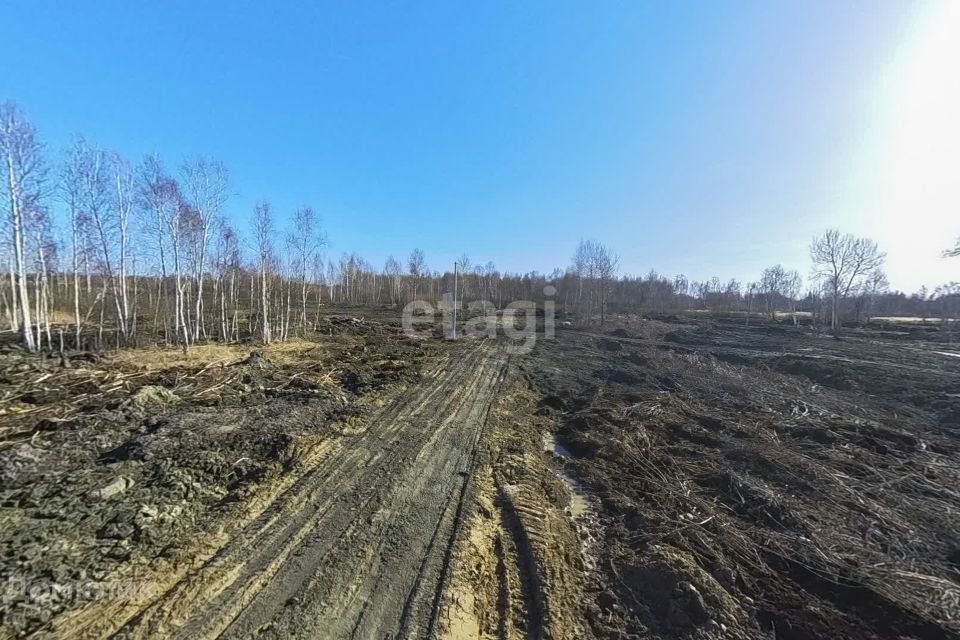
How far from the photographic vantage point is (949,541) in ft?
15.5

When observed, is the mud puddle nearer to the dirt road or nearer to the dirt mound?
the dirt road

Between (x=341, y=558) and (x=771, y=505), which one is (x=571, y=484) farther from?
(x=341, y=558)

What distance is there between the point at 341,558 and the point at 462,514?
169 centimetres

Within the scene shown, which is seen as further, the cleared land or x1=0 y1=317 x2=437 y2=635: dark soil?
x1=0 y1=317 x2=437 y2=635: dark soil

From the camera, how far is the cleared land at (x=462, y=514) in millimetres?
3391

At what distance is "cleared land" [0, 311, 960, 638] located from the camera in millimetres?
3391

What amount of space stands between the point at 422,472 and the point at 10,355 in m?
17.7

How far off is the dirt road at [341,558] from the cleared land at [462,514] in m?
0.02

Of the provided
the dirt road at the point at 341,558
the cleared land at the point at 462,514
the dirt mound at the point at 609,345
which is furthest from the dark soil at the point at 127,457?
the dirt mound at the point at 609,345

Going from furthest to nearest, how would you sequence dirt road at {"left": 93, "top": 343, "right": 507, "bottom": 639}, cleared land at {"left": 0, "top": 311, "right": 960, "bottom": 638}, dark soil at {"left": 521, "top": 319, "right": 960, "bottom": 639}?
1. dark soil at {"left": 521, "top": 319, "right": 960, "bottom": 639}
2. cleared land at {"left": 0, "top": 311, "right": 960, "bottom": 638}
3. dirt road at {"left": 93, "top": 343, "right": 507, "bottom": 639}

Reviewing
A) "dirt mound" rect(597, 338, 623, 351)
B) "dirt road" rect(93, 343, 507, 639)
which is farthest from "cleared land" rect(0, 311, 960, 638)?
"dirt mound" rect(597, 338, 623, 351)

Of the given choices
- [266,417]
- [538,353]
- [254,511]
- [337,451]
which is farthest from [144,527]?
[538,353]

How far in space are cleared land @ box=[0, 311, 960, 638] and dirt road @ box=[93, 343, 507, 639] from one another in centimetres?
2

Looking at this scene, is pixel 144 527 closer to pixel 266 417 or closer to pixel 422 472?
pixel 422 472
